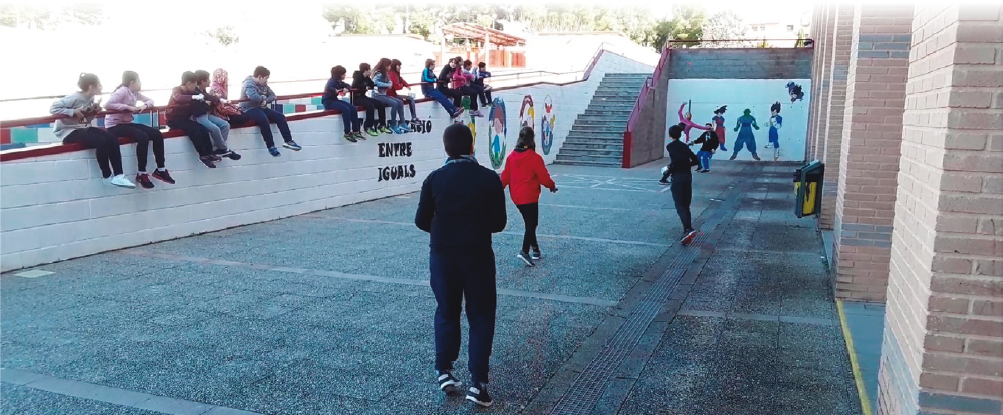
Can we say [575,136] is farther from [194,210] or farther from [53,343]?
[53,343]

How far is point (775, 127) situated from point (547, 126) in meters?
9.33

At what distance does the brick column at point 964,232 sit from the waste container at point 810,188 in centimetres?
889

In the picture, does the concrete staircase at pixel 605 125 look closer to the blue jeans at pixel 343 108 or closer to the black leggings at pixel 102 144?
the blue jeans at pixel 343 108

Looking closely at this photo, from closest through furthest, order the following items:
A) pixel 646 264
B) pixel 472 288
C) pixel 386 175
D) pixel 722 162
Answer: pixel 472 288 → pixel 646 264 → pixel 386 175 → pixel 722 162

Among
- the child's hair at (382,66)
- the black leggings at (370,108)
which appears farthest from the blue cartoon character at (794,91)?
the black leggings at (370,108)

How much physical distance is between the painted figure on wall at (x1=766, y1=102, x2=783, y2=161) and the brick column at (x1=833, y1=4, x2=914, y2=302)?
69.3ft

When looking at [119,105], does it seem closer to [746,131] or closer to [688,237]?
[688,237]

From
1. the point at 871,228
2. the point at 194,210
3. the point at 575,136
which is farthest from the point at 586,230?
the point at 575,136

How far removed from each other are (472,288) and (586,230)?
23.3 feet

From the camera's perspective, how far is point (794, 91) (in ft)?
90.4

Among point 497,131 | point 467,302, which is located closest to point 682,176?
point 467,302

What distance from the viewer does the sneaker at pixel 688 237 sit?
34.8 ft

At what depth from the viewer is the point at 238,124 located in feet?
38.1

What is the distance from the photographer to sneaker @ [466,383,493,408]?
15.9ft
